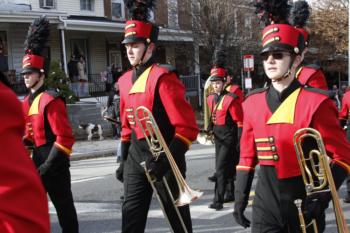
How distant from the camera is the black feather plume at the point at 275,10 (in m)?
4.05

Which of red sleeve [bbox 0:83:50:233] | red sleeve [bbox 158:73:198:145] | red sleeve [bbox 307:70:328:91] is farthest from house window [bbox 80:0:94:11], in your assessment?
A: red sleeve [bbox 0:83:50:233]

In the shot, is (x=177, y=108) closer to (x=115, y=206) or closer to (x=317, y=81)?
(x=317, y=81)

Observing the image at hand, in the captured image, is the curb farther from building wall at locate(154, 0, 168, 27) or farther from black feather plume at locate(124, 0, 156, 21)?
building wall at locate(154, 0, 168, 27)

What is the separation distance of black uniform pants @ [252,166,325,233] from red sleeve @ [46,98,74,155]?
2232 mm

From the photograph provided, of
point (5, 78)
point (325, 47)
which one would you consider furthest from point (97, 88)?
point (5, 78)

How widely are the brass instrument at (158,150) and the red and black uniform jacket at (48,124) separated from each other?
968mm

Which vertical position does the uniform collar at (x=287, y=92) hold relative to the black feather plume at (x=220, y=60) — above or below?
below

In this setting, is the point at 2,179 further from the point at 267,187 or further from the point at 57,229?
the point at 57,229

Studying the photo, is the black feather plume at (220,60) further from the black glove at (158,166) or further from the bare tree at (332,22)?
the bare tree at (332,22)

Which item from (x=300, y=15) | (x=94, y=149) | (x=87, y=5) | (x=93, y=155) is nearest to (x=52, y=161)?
(x=300, y=15)

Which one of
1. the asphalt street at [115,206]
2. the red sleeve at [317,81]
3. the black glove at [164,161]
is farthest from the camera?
the red sleeve at [317,81]

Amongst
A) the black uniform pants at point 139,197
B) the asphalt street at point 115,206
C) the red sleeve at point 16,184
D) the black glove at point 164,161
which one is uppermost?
the red sleeve at point 16,184

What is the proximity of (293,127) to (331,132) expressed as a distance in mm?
245

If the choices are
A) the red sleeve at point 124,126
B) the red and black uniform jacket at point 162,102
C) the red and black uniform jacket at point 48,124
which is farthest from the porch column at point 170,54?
the red and black uniform jacket at point 162,102
